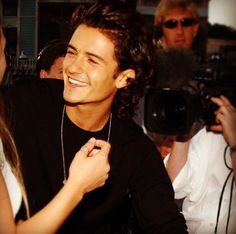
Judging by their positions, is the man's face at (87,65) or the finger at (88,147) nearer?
the finger at (88,147)

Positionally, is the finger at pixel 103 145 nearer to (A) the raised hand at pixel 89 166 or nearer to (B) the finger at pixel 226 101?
(A) the raised hand at pixel 89 166

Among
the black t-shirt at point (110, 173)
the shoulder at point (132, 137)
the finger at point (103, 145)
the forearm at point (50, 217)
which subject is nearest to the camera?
the forearm at point (50, 217)

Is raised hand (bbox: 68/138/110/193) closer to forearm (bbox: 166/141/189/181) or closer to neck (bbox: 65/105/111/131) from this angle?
neck (bbox: 65/105/111/131)

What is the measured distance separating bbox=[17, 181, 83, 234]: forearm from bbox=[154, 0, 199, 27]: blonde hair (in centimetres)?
65

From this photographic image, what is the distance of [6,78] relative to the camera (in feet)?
3.60

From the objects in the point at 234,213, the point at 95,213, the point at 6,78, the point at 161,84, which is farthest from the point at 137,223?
the point at 6,78

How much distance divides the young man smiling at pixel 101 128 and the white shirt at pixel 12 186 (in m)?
0.11

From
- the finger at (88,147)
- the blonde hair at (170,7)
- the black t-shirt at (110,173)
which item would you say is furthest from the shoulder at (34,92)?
the blonde hair at (170,7)

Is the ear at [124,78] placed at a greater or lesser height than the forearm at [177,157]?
greater

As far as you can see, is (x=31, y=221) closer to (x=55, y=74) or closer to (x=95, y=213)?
(x=95, y=213)

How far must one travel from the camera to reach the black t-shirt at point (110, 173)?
3.46ft

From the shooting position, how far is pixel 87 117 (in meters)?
1.16

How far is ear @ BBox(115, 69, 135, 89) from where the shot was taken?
3.91 ft

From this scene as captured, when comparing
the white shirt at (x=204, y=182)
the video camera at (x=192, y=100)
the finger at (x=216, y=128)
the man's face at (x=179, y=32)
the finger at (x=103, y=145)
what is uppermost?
the man's face at (x=179, y=32)
